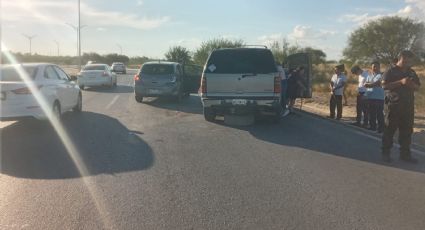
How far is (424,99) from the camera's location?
2150cm

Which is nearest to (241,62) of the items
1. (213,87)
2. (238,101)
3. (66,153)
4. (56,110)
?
(213,87)

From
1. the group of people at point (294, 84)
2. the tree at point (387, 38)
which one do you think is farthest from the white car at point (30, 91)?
the tree at point (387, 38)

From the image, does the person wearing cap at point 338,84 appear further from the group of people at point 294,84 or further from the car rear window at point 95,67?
the car rear window at point 95,67

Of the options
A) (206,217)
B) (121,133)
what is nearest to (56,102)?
(121,133)

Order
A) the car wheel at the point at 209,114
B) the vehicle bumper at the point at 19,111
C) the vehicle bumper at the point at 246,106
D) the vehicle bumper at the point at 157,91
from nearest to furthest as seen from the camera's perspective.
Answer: the vehicle bumper at the point at 19,111, the vehicle bumper at the point at 246,106, the car wheel at the point at 209,114, the vehicle bumper at the point at 157,91

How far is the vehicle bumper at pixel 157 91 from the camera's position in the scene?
1897 centimetres

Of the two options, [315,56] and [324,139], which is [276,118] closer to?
[324,139]

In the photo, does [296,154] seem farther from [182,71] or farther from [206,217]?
[182,71]

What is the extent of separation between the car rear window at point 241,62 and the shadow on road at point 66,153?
9.12 ft

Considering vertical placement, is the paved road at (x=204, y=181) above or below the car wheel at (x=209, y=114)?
below

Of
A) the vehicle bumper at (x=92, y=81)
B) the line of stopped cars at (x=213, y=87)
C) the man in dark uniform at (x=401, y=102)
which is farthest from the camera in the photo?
the vehicle bumper at (x=92, y=81)

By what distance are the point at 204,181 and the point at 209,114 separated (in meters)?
6.62

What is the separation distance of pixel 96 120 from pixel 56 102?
52.5 inches

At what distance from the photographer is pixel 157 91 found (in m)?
19.0
